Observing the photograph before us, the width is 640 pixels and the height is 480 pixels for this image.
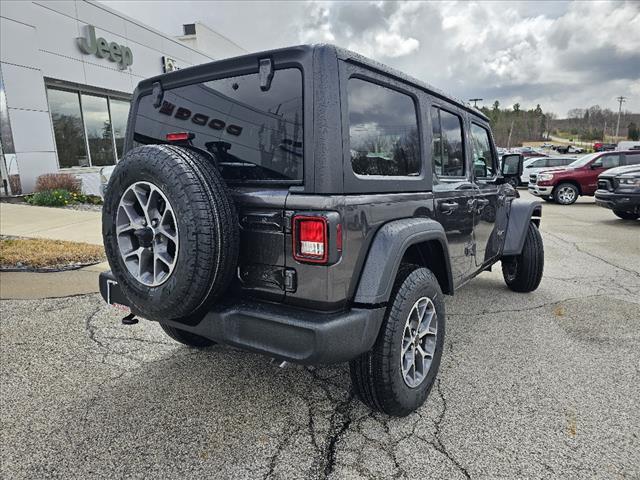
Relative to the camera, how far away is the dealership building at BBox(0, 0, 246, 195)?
10469 mm

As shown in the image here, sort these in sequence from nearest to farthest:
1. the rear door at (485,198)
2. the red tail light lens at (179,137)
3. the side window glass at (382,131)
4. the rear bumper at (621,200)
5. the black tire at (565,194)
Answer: the side window glass at (382,131) → the red tail light lens at (179,137) → the rear door at (485,198) → the rear bumper at (621,200) → the black tire at (565,194)

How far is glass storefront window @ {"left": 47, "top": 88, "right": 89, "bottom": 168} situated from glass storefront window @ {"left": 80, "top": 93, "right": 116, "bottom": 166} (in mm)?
236

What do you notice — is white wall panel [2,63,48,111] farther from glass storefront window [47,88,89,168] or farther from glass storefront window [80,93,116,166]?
glass storefront window [80,93,116,166]

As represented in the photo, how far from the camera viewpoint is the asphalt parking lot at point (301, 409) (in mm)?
2098

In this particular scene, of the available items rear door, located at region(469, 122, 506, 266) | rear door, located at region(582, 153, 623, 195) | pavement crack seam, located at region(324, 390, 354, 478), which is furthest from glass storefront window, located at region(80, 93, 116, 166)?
rear door, located at region(582, 153, 623, 195)

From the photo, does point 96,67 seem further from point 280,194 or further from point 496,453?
point 496,453

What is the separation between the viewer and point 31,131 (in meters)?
10.9

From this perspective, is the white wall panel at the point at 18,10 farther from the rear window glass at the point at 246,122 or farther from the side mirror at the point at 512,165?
the side mirror at the point at 512,165

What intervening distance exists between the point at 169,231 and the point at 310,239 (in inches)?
27.2

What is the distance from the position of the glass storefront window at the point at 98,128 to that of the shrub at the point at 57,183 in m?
2.30

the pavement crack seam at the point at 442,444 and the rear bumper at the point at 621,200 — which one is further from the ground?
the rear bumper at the point at 621,200

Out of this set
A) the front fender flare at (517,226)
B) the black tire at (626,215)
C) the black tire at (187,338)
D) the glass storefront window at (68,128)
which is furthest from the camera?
the glass storefront window at (68,128)

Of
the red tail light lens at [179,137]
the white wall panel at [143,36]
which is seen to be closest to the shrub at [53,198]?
the white wall panel at [143,36]

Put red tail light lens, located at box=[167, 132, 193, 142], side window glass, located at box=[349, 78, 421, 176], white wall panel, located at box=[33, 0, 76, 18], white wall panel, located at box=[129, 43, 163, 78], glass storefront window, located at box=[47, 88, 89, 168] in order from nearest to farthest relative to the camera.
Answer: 1. side window glass, located at box=[349, 78, 421, 176]
2. red tail light lens, located at box=[167, 132, 193, 142]
3. white wall panel, located at box=[33, 0, 76, 18]
4. glass storefront window, located at box=[47, 88, 89, 168]
5. white wall panel, located at box=[129, 43, 163, 78]
